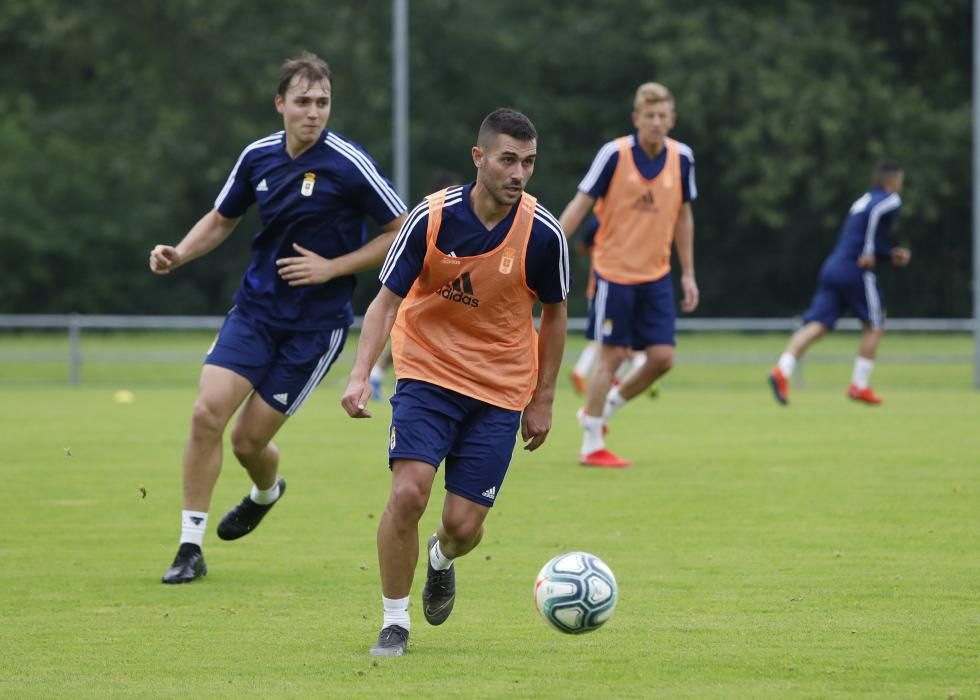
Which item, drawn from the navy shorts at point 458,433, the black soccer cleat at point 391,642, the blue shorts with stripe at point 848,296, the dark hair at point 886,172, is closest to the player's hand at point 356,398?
the navy shorts at point 458,433

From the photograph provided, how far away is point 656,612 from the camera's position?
6.86m

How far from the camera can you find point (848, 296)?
17.8 m

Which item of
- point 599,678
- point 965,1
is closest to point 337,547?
point 599,678

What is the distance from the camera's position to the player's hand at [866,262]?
17.8 metres

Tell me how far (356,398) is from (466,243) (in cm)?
77

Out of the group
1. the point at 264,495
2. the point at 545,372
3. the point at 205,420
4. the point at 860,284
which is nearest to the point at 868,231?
the point at 860,284

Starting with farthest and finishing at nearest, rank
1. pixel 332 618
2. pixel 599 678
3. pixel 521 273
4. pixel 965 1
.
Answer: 1. pixel 965 1
2. pixel 332 618
3. pixel 521 273
4. pixel 599 678

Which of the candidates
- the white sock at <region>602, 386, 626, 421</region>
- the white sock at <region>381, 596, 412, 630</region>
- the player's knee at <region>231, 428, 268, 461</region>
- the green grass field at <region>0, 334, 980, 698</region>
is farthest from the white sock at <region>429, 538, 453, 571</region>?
the white sock at <region>602, 386, 626, 421</region>

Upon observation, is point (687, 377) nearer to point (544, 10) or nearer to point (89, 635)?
point (544, 10)

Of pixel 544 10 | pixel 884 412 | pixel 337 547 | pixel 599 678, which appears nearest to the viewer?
pixel 599 678

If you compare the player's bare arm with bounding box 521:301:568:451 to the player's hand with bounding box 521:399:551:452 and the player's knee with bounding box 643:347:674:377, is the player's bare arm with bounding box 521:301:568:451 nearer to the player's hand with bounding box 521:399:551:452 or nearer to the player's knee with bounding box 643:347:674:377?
the player's hand with bounding box 521:399:551:452

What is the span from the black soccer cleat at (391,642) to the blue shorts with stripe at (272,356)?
215 centimetres

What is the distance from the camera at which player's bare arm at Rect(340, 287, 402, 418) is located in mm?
5949

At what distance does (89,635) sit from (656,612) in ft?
7.54
